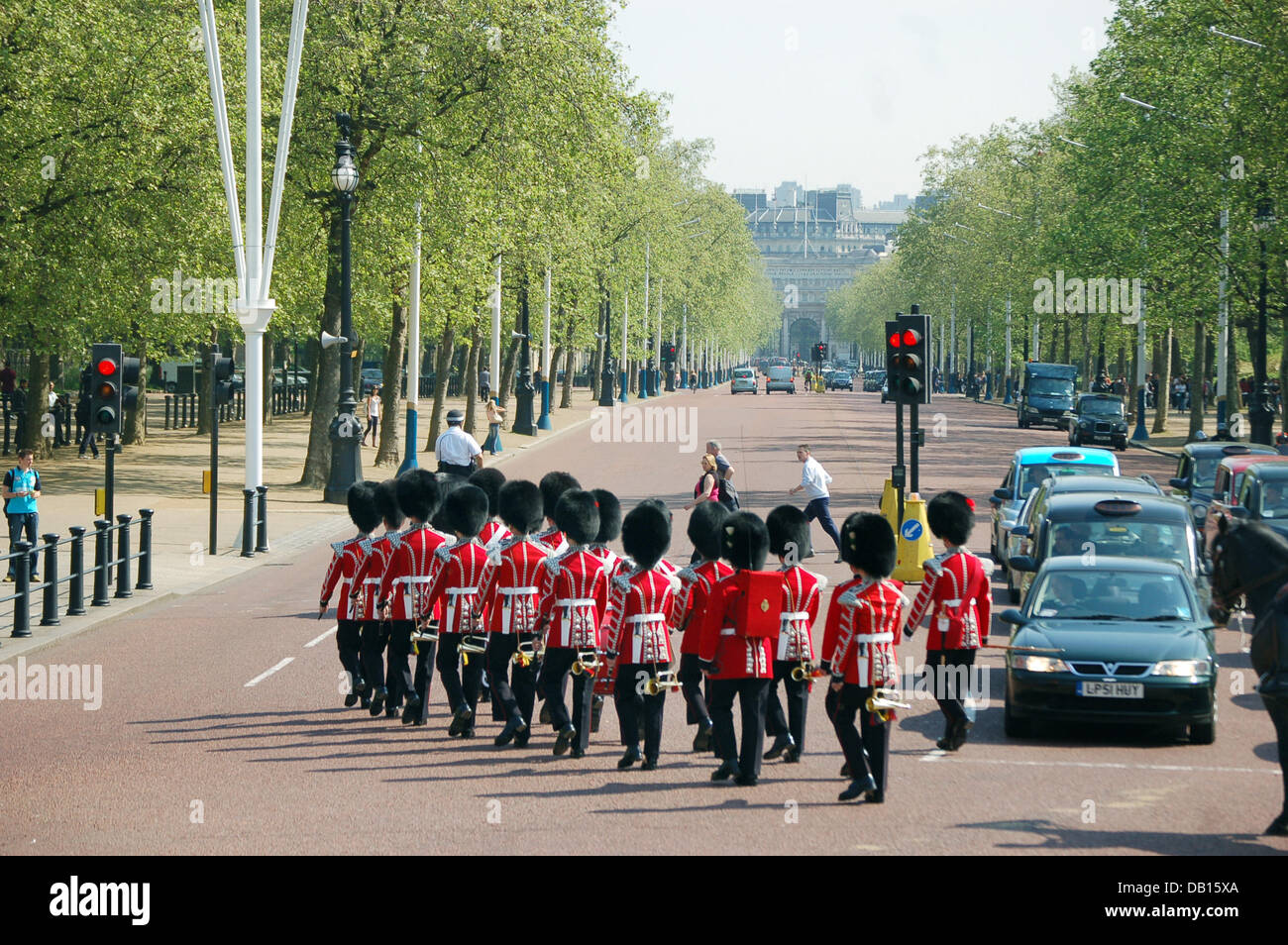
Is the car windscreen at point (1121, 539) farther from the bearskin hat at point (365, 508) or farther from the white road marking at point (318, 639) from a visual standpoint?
the white road marking at point (318, 639)

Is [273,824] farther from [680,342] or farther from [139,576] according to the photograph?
[680,342]

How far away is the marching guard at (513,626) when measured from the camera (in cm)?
1149

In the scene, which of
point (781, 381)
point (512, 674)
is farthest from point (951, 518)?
point (781, 381)

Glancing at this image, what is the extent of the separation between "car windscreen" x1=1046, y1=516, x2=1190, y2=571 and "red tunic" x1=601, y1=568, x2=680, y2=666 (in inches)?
276

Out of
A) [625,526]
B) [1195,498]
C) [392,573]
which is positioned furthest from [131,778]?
[1195,498]

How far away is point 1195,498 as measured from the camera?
24125 millimetres

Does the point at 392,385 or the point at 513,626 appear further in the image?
the point at 392,385

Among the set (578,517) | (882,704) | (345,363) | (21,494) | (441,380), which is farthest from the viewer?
(441,380)

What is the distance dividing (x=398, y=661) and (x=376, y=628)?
1.28 ft

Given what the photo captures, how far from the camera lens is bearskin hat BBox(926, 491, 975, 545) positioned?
464 inches

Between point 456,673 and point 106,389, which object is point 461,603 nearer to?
point 456,673

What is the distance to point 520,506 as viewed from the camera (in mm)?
11984

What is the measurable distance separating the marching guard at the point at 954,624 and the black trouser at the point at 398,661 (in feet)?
12.3

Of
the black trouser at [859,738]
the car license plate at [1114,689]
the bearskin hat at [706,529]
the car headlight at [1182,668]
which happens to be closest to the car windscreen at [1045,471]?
the car headlight at [1182,668]
